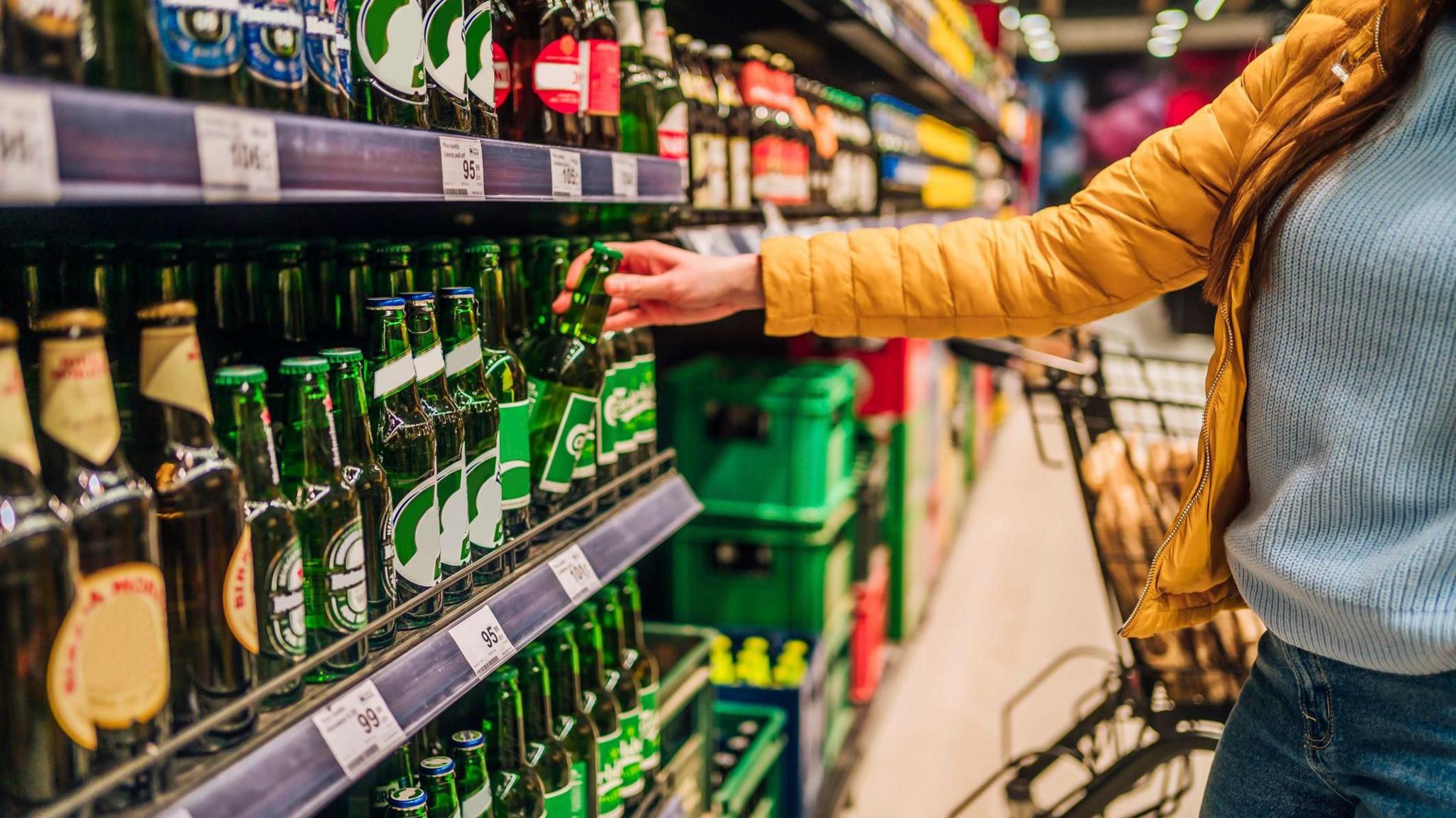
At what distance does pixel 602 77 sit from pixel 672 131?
14.1 inches

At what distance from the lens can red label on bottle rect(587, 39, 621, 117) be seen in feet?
4.88

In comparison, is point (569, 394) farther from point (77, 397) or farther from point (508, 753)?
point (77, 397)

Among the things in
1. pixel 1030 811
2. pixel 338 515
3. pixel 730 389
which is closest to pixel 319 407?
pixel 338 515

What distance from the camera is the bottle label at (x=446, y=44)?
1134mm

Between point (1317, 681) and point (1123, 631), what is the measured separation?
0.31 m

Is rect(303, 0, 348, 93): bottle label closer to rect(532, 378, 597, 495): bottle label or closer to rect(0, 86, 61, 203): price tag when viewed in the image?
Result: rect(0, 86, 61, 203): price tag

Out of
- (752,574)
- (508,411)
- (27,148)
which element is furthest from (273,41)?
(752,574)

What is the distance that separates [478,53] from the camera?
1215 millimetres

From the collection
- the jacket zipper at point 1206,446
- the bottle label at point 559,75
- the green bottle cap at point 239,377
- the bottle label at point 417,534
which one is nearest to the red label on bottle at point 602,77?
the bottle label at point 559,75

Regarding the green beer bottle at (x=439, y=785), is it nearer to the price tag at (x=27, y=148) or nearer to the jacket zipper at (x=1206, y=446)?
the price tag at (x=27, y=148)

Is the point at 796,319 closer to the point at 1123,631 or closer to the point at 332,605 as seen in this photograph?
the point at 1123,631

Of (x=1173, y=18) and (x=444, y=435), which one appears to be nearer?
(x=444, y=435)

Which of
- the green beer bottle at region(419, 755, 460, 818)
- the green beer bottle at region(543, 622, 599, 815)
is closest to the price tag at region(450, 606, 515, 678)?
the green beer bottle at region(419, 755, 460, 818)

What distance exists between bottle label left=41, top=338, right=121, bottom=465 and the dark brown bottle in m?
0.07
